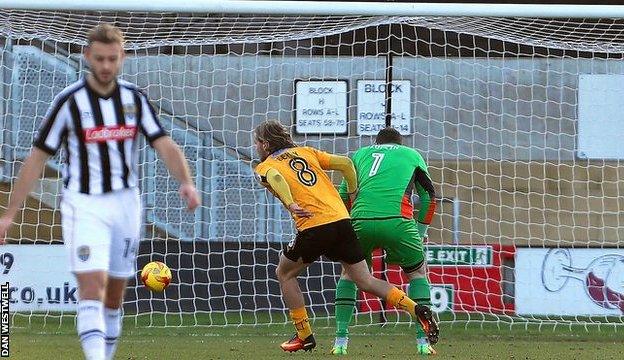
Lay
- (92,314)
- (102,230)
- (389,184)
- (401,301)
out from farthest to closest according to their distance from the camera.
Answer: (389,184)
(401,301)
(102,230)
(92,314)

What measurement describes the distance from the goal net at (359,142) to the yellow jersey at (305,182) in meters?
3.32

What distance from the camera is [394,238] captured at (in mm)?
9484

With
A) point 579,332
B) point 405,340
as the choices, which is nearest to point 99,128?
point 405,340

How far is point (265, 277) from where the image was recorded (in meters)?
13.8

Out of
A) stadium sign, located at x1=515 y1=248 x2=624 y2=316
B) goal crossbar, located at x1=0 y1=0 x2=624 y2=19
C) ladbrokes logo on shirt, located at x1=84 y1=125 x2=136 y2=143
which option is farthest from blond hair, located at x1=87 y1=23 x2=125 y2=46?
stadium sign, located at x1=515 y1=248 x2=624 y2=316

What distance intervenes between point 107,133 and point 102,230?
1.50 feet

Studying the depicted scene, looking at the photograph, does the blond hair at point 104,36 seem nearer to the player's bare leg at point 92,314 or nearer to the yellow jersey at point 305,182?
the player's bare leg at point 92,314

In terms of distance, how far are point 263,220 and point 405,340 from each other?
13.7 feet

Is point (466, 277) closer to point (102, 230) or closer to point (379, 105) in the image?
point (379, 105)

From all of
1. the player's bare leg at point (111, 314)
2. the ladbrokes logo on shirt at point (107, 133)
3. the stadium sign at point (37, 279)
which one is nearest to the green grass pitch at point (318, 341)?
the stadium sign at point (37, 279)

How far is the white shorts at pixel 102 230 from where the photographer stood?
599 centimetres

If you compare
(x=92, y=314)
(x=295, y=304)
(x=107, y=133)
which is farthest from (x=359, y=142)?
(x=92, y=314)

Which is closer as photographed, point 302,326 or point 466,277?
point 302,326

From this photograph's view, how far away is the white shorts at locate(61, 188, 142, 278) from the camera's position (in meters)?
5.99
